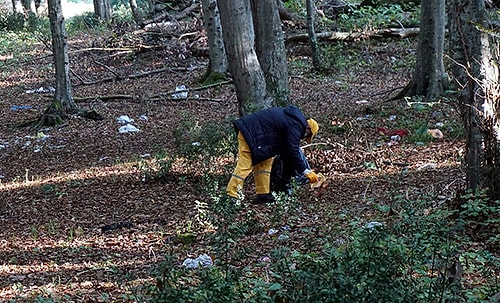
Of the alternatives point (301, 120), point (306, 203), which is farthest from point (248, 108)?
point (306, 203)

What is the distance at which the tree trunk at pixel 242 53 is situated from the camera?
339 inches

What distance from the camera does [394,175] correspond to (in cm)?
766

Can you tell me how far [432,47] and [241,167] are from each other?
513 cm

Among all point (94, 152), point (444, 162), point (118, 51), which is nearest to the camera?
point (444, 162)

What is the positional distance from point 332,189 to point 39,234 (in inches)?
136

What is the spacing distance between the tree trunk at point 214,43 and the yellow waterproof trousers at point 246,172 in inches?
324

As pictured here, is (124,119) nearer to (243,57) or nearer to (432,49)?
(243,57)

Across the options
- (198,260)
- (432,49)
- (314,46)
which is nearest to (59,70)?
(314,46)

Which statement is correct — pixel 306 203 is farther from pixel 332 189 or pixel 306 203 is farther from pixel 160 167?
pixel 160 167

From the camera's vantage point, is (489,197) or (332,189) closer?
(489,197)

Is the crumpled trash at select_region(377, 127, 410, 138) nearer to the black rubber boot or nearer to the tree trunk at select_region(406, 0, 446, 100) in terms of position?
the tree trunk at select_region(406, 0, 446, 100)

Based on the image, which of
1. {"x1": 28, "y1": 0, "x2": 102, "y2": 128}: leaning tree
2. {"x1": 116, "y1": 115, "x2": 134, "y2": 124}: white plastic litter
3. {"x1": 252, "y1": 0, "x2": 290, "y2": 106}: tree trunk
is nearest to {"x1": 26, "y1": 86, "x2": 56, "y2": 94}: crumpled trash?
{"x1": 28, "y1": 0, "x2": 102, "y2": 128}: leaning tree

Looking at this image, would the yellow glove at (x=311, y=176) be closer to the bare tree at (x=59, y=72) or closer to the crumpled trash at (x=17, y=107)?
the bare tree at (x=59, y=72)

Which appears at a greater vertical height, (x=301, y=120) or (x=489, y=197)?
(x=301, y=120)
